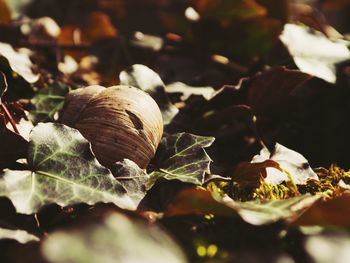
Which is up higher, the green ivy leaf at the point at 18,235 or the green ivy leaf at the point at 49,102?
the green ivy leaf at the point at 18,235

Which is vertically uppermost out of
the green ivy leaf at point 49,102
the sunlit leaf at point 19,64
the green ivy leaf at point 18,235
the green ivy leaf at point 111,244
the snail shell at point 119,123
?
the green ivy leaf at point 111,244

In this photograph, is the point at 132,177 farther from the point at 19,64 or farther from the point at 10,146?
the point at 19,64

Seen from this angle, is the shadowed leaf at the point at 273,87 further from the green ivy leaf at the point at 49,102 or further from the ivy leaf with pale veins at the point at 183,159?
the green ivy leaf at the point at 49,102

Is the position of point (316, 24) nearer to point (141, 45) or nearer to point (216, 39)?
point (216, 39)

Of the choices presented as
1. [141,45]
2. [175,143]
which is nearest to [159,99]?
[175,143]

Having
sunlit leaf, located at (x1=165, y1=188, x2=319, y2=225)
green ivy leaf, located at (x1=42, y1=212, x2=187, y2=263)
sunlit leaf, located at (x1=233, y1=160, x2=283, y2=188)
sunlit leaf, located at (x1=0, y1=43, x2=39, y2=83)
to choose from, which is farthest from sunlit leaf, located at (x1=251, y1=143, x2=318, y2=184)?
sunlit leaf, located at (x1=0, y1=43, x2=39, y2=83)

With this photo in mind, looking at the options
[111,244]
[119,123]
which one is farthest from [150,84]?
[111,244]

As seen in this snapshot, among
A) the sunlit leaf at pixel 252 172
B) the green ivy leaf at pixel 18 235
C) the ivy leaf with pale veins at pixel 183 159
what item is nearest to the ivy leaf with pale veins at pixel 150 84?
the ivy leaf with pale veins at pixel 183 159
